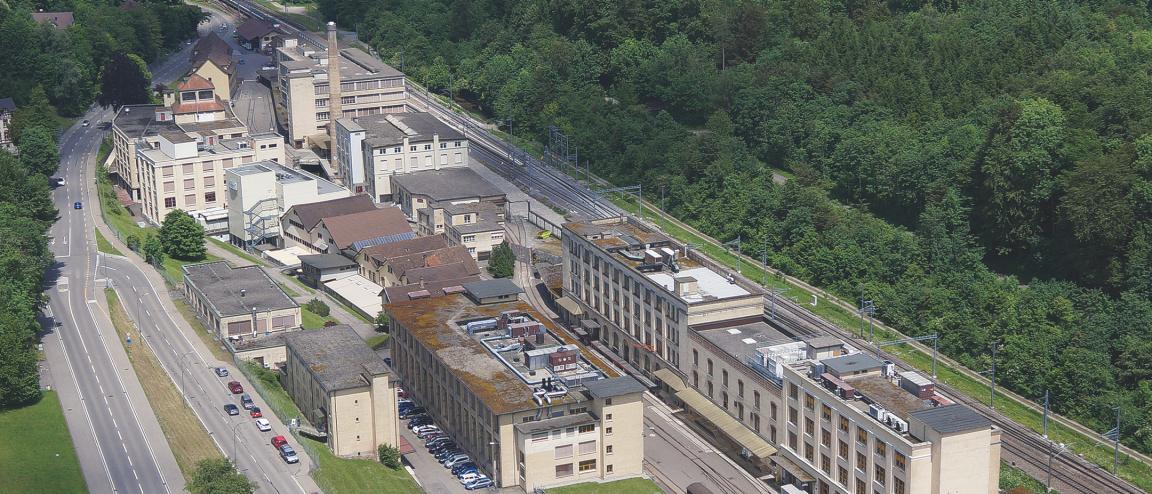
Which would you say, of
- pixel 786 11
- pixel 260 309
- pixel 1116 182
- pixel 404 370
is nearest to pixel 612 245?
pixel 404 370

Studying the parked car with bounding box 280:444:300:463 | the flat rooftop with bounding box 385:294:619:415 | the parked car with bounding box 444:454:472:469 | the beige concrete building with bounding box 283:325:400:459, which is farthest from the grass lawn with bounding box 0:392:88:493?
the flat rooftop with bounding box 385:294:619:415

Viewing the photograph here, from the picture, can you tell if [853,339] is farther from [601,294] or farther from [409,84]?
[409,84]

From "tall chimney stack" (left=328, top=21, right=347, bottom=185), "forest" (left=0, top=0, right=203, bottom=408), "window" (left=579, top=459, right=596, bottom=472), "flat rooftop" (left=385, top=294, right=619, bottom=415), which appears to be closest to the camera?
"window" (left=579, top=459, right=596, bottom=472)

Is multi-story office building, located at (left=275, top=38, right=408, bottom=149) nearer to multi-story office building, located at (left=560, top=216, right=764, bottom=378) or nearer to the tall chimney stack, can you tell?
the tall chimney stack

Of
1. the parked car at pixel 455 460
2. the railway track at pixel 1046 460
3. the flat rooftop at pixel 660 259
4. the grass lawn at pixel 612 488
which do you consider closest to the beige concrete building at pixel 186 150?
the flat rooftop at pixel 660 259

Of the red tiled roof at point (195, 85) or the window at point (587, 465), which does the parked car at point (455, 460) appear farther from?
the red tiled roof at point (195, 85)

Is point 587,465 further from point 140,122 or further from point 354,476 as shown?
point 140,122

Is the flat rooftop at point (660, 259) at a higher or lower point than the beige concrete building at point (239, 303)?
higher
